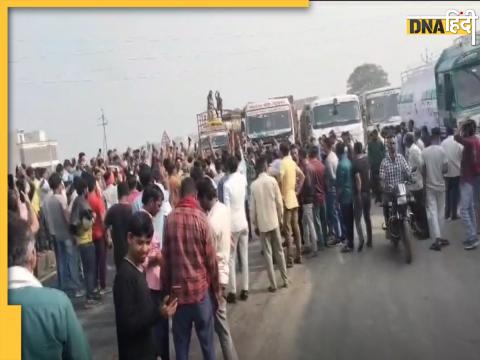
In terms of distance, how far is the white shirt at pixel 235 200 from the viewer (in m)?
7.34

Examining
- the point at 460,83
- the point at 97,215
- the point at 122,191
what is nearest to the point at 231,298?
the point at 122,191

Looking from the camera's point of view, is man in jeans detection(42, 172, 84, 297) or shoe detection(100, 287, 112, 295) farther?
shoe detection(100, 287, 112, 295)

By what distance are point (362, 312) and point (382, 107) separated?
2119 centimetres

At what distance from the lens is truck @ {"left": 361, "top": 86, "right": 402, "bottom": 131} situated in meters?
24.4

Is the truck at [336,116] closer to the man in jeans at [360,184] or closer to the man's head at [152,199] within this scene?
A: the man in jeans at [360,184]

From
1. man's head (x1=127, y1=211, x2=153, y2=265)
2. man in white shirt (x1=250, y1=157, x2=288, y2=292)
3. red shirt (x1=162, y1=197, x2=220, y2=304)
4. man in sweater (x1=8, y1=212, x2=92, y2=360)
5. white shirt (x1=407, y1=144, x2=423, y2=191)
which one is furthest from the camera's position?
white shirt (x1=407, y1=144, x2=423, y2=191)

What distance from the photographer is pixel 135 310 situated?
140 inches

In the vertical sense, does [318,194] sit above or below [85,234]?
above

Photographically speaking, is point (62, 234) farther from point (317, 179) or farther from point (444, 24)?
point (444, 24)

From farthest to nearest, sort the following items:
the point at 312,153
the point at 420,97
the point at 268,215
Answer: the point at 420,97 < the point at 312,153 < the point at 268,215

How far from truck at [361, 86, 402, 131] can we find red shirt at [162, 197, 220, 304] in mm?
19852

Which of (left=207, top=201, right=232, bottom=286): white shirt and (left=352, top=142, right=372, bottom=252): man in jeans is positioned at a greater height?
(left=352, top=142, right=372, bottom=252): man in jeans

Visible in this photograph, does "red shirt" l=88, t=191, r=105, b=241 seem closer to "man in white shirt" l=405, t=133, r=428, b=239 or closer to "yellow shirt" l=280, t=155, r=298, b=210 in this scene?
"yellow shirt" l=280, t=155, r=298, b=210

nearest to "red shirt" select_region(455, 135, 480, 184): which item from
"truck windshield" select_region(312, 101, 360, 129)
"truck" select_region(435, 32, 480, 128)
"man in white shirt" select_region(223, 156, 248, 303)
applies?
"man in white shirt" select_region(223, 156, 248, 303)
